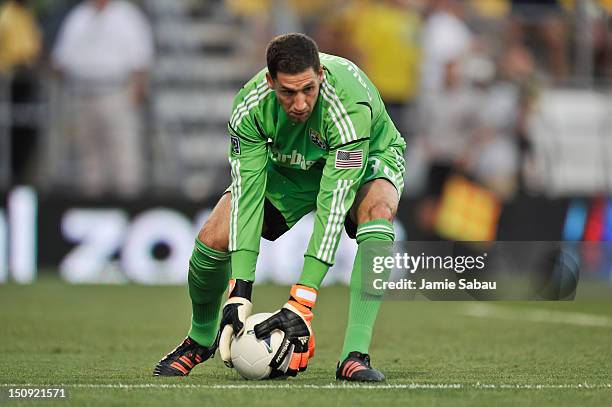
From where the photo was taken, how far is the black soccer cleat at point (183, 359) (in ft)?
20.9

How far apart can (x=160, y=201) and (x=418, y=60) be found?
3648 millimetres

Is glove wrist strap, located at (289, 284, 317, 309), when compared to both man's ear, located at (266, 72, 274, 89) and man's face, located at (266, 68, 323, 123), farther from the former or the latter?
man's ear, located at (266, 72, 274, 89)

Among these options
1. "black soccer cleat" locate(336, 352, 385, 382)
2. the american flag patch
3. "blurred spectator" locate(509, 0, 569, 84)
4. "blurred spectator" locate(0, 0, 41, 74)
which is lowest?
"black soccer cleat" locate(336, 352, 385, 382)

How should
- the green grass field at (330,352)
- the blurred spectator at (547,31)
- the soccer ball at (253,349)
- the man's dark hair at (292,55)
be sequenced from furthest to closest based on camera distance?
the blurred spectator at (547,31) → the soccer ball at (253,349) → the man's dark hair at (292,55) → the green grass field at (330,352)

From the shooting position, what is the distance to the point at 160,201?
1506 cm

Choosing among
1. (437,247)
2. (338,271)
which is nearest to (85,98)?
(338,271)

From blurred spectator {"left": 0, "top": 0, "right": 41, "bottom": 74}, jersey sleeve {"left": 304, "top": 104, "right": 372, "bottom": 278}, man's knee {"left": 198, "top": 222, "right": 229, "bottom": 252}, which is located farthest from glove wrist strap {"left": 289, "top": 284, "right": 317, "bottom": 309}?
blurred spectator {"left": 0, "top": 0, "right": 41, "bottom": 74}

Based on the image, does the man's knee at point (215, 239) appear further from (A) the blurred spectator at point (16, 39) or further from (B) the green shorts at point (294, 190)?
(A) the blurred spectator at point (16, 39)

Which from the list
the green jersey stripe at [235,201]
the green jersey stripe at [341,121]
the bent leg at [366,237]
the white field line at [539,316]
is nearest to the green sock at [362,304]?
the bent leg at [366,237]

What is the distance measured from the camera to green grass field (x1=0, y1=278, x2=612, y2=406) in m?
5.41

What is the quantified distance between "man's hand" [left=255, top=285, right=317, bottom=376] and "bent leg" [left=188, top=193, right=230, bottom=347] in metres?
0.70

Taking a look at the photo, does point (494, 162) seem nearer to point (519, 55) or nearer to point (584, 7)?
point (519, 55)

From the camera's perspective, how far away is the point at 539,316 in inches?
436

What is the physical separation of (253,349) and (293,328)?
0.21m
